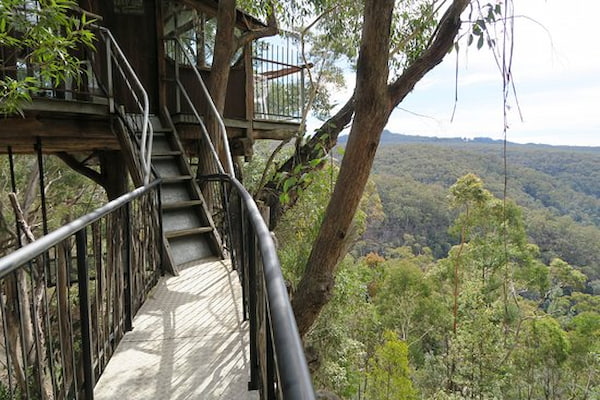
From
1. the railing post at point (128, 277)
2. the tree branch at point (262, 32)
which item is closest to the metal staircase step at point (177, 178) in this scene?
the railing post at point (128, 277)

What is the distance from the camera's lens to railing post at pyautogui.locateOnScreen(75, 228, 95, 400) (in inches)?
62.3

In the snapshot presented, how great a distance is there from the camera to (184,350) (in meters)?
2.36

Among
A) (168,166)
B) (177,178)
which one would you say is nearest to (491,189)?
(168,166)

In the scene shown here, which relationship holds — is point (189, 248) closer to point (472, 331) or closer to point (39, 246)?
point (39, 246)

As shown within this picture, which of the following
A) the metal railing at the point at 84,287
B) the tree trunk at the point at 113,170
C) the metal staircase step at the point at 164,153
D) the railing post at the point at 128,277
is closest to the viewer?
the metal railing at the point at 84,287

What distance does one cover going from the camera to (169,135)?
5.78 meters

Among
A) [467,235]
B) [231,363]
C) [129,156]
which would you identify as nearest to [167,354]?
[231,363]

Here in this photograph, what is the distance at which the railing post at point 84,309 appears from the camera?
1.58 metres

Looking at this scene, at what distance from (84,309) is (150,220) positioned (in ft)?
6.64

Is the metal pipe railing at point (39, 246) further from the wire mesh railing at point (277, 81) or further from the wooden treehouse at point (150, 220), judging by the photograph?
the wire mesh railing at point (277, 81)

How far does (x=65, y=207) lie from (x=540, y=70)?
524 inches

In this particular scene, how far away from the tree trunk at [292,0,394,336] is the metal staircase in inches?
40.0

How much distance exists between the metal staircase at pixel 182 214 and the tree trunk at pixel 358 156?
1.02 m

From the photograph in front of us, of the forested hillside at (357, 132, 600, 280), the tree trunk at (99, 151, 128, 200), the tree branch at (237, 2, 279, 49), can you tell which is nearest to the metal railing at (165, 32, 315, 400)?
the tree branch at (237, 2, 279, 49)
